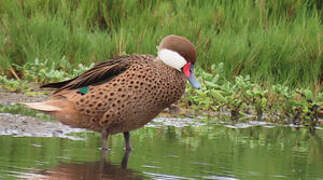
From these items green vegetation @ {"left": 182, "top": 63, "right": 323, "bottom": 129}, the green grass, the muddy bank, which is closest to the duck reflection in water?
the muddy bank

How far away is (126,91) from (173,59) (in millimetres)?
418

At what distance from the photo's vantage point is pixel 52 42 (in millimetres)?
9172

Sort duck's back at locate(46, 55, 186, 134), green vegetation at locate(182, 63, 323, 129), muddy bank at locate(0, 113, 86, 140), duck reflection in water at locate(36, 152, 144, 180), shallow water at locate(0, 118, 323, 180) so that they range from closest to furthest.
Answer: duck reflection in water at locate(36, 152, 144, 180), shallow water at locate(0, 118, 323, 180), duck's back at locate(46, 55, 186, 134), muddy bank at locate(0, 113, 86, 140), green vegetation at locate(182, 63, 323, 129)

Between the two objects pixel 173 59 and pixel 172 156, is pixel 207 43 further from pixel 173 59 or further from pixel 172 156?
pixel 172 156

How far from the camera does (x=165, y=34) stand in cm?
943

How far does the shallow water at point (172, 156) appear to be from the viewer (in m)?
4.31

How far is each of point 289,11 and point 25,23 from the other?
4040 mm

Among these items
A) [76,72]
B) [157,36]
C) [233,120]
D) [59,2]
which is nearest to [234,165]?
[233,120]

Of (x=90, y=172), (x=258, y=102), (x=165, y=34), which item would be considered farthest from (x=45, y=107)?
(x=165, y=34)

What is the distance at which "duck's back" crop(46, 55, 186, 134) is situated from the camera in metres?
5.04

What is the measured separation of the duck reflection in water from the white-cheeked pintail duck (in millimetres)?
555

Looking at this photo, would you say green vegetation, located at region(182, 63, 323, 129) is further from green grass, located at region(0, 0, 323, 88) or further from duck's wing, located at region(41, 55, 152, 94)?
duck's wing, located at region(41, 55, 152, 94)

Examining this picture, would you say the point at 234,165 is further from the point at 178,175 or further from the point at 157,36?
the point at 157,36

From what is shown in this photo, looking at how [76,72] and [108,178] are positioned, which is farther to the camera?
[76,72]
